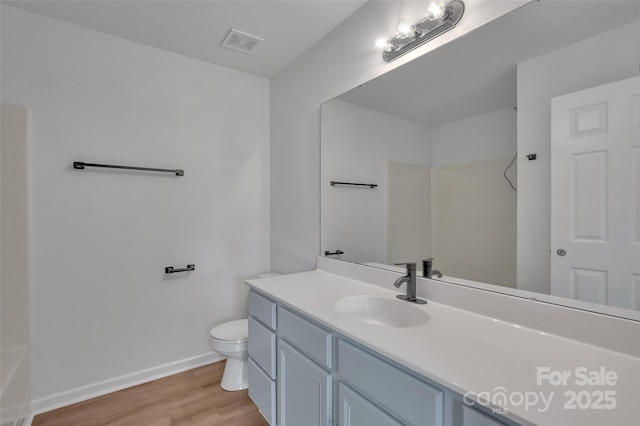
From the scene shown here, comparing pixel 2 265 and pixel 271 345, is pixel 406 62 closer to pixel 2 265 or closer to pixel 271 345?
pixel 271 345

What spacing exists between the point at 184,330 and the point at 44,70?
2.02 metres

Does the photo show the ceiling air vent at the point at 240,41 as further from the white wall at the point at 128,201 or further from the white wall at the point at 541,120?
the white wall at the point at 541,120

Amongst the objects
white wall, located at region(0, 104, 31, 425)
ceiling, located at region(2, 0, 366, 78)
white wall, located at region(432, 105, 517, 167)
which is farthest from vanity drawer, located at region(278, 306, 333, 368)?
ceiling, located at region(2, 0, 366, 78)

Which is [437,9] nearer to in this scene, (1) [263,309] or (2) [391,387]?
(2) [391,387]

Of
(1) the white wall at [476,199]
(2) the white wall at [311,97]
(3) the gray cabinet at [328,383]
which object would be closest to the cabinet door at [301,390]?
(3) the gray cabinet at [328,383]

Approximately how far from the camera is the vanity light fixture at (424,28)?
1267 millimetres

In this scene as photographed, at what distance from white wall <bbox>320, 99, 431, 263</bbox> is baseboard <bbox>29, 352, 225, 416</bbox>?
1442 millimetres

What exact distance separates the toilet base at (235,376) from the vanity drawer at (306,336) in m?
0.86

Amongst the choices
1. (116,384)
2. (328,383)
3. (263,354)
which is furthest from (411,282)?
(116,384)

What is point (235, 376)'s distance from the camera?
2.05m

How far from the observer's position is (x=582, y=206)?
3.06 feet

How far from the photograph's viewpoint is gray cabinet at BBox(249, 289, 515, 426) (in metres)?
0.78

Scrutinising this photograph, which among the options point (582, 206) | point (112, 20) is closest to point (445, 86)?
point (582, 206)

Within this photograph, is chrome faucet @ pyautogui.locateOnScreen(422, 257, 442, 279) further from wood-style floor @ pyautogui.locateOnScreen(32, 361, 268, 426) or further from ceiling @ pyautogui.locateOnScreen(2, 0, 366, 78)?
ceiling @ pyautogui.locateOnScreen(2, 0, 366, 78)
